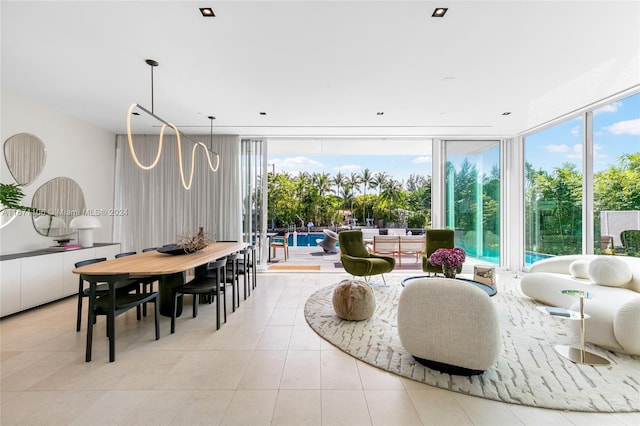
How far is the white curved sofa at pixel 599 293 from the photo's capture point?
2.46 m

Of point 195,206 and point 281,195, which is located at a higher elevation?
point 281,195

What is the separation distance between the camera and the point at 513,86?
3.66m

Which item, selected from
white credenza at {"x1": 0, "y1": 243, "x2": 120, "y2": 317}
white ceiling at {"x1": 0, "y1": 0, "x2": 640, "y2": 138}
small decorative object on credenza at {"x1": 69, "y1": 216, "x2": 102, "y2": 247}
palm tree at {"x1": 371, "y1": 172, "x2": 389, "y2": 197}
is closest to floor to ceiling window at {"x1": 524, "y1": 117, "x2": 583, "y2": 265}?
white ceiling at {"x1": 0, "y1": 0, "x2": 640, "y2": 138}

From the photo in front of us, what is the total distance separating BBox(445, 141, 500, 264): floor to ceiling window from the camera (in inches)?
247

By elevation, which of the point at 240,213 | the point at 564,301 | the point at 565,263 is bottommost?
the point at 564,301

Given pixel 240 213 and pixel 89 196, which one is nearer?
pixel 89 196

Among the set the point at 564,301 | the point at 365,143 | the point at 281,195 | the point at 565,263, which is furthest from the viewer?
the point at 281,195

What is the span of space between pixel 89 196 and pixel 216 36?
4.43 m

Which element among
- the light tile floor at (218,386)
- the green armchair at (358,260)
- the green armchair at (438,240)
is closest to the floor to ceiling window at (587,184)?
the green armchair at (438,240)

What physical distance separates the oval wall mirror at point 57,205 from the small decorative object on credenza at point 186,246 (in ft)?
7.24

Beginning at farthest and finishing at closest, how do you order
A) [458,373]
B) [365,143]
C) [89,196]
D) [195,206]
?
[365,143], [195,206], [89,196], [458,373]

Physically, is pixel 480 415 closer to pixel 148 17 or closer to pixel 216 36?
pixel 216 36

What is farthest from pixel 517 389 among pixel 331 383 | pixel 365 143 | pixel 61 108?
pixel 61 108

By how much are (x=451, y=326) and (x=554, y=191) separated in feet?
15.5
